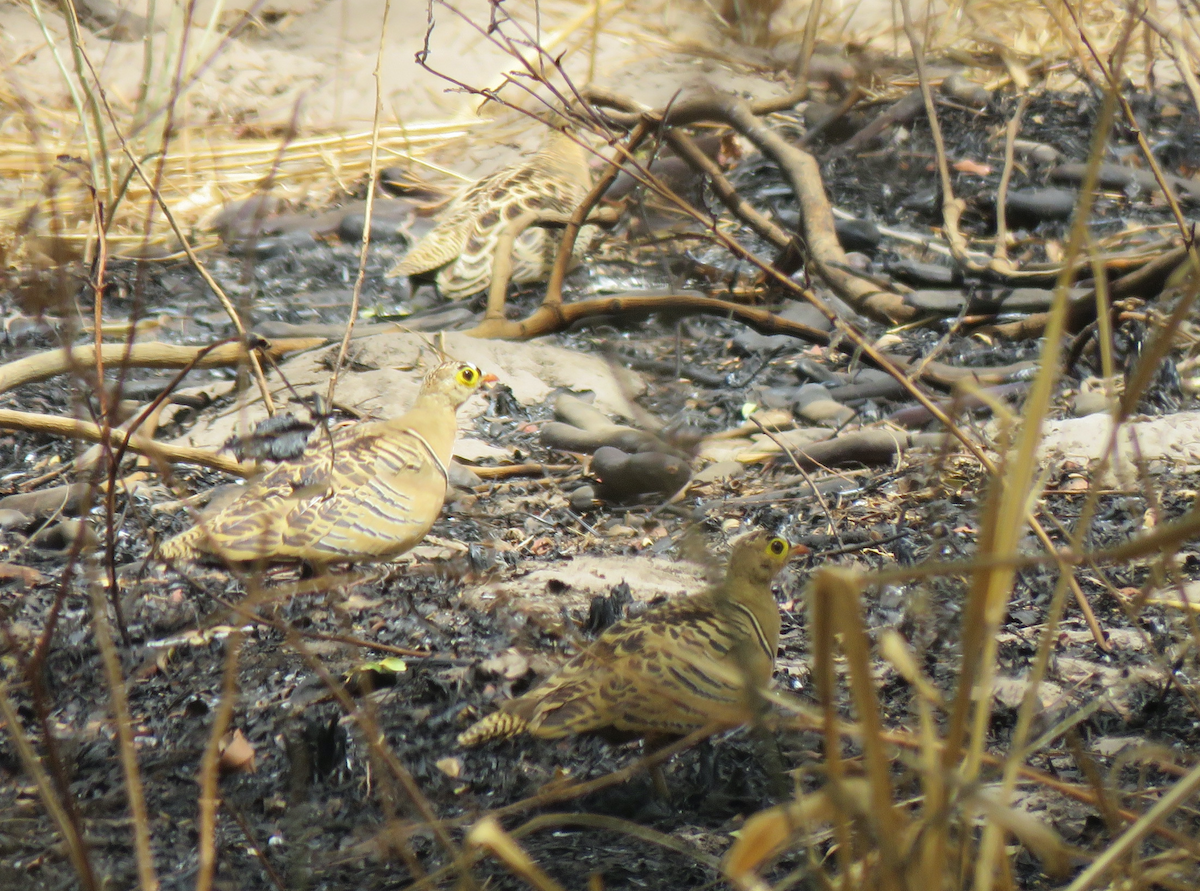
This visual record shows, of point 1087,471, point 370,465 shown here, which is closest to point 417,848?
point 370,465

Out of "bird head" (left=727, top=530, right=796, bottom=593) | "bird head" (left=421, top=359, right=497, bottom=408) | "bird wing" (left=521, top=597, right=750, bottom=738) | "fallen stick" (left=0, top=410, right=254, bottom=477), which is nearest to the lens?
"bird wing" (left=521, top=597, right=750, bottom=738)

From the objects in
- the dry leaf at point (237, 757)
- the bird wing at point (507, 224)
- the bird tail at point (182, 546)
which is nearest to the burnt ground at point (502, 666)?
the dry leaf at point (237, 757)

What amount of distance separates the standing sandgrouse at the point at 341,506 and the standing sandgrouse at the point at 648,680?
1005 mm

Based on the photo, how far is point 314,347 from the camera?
17.4 ft

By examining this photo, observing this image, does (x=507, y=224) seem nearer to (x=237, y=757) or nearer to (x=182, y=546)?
(x=182, y=546)

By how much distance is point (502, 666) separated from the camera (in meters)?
2.98

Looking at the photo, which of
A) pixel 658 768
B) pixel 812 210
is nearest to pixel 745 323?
pixel 812 210

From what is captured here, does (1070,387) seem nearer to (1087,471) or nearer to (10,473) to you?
(1087,471)

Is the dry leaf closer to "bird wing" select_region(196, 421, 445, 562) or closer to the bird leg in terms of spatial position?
"bird wing" select_region(196, 421, 445, 562)

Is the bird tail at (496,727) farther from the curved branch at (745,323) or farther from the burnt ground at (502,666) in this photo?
the curved branch at (745,323)

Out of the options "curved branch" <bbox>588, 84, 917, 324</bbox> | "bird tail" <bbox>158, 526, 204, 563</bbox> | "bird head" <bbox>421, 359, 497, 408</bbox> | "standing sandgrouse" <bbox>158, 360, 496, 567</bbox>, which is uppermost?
"curved branch" <bbox>588, 84, 917, 324</bbox>

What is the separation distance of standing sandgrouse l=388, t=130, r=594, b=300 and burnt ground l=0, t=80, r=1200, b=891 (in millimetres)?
1396

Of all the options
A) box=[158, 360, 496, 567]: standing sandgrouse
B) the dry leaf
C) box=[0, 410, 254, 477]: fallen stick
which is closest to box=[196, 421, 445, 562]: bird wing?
box=[158, 360, 496, 567]: standing sandgrouse

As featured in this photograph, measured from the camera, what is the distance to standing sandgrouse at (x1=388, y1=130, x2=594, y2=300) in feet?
20.7
